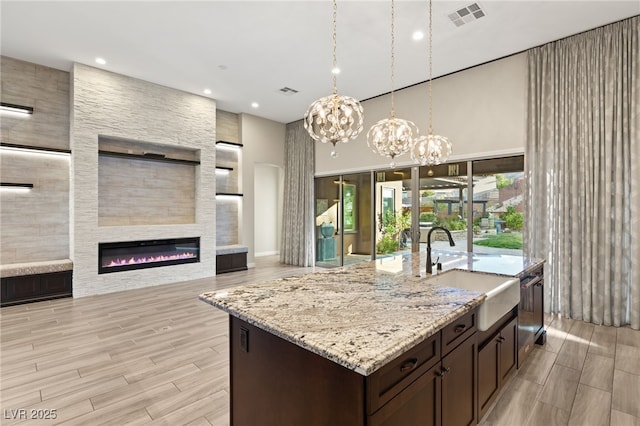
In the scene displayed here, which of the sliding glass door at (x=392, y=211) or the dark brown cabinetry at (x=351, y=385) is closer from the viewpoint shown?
the dark brown cabinetry at (x=351, y=385)

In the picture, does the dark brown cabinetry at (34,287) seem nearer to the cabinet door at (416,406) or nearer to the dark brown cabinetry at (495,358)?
the cabinet door at (416,406)

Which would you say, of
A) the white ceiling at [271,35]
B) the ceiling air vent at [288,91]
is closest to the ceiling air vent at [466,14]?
the white ceiling at [271,35]

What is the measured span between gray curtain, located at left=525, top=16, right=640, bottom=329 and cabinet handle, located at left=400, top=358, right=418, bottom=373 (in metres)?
3.91

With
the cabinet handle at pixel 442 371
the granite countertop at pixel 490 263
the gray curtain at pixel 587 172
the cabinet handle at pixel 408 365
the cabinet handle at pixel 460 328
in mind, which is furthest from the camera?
the gray curtain at pixel 587 172

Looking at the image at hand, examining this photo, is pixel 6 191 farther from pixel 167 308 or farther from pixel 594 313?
pixel 594 313

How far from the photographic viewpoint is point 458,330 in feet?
5.37

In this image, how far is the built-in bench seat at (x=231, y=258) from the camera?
22.5 feet

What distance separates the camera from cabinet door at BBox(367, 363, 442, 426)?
1.19 metres

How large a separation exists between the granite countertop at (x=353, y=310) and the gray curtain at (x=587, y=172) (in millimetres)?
2327

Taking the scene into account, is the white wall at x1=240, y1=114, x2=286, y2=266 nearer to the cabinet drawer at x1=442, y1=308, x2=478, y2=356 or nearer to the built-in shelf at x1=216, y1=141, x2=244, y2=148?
the built-in shelf at x1=216, y1=141, x2=244, y2=148

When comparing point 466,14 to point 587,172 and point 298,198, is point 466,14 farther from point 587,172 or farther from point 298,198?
point 298,198

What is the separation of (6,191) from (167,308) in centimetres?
308

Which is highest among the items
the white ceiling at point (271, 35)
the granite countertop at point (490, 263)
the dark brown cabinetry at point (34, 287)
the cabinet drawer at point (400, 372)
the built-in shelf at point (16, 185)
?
the white ceiling at point (271, 35)

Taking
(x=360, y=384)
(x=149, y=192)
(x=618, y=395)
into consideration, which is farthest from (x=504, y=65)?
(x=149, y=192)
